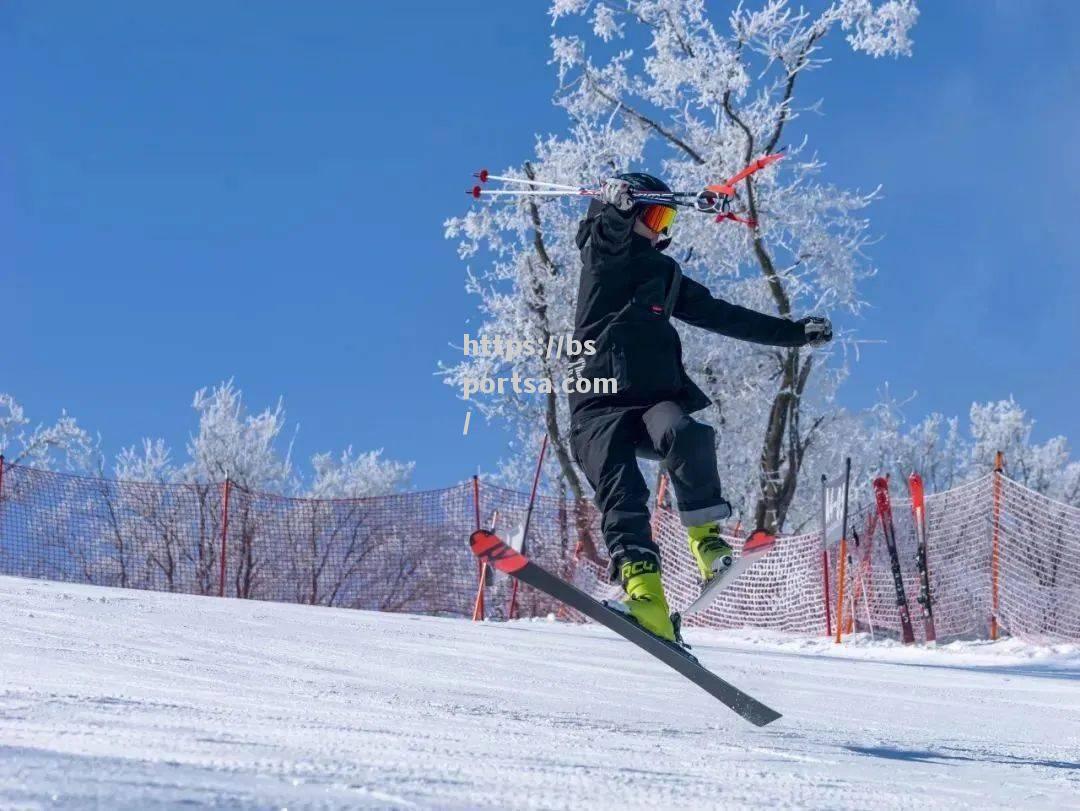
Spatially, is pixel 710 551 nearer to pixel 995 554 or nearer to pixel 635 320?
pixel 635 320

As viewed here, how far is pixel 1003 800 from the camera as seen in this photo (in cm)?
180

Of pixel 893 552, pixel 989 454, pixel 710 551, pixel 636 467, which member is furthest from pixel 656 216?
pixel 989 454

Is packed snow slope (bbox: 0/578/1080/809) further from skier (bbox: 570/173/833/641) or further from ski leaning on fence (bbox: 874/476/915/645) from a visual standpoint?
ski leaning on fence (bbox: 874/476/915/645)

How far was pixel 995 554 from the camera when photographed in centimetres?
1066

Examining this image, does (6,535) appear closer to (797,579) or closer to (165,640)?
(797,579)

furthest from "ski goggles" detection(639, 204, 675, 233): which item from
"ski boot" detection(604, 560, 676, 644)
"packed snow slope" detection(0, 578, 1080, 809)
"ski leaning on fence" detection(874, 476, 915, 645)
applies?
"ski leaning on fence" detection(874, 476, 915, 645)

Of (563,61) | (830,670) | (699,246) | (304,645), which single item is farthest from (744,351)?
(304,645)

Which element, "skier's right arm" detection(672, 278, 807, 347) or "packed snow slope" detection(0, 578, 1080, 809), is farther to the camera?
"skier's right arm" detection(672, 278, 807, 347)

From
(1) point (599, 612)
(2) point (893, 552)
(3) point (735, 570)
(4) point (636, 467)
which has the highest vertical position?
(2) point (893, 552)

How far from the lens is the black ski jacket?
3.61 metres

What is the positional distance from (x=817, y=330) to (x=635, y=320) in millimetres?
677

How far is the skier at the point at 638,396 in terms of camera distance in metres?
3.57

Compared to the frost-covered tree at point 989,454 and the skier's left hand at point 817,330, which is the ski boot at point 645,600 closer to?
the skier's left hand at point 817,330

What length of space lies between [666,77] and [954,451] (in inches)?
759
